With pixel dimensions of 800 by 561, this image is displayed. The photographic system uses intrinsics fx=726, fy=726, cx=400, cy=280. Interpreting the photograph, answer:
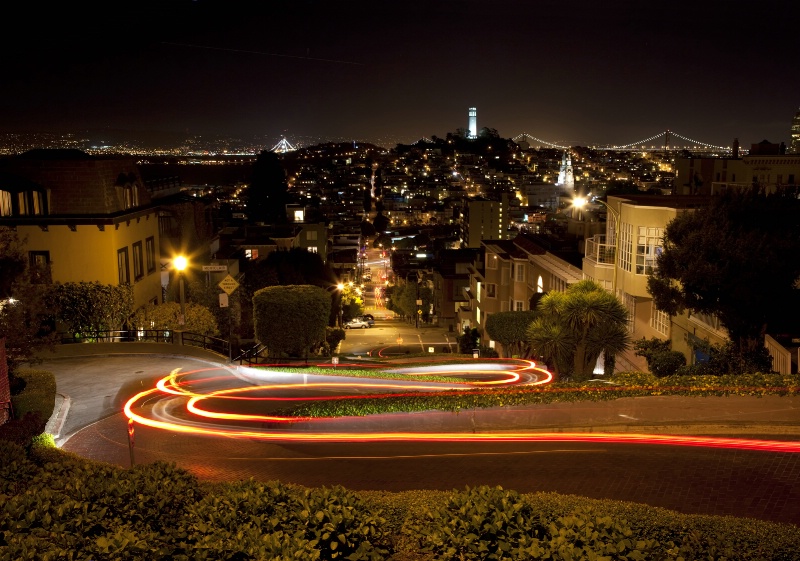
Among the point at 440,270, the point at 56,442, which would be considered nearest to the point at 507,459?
the point at 56,442

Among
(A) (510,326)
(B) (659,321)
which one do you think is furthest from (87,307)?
(B) (659,321)

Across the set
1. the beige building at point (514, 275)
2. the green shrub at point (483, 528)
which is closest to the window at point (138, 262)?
the beige building at point (514, 275)

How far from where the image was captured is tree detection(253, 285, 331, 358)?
26719 mm

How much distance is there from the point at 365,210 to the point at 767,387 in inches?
6679

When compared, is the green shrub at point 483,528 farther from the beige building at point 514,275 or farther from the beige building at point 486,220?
the beige building at point 486,220

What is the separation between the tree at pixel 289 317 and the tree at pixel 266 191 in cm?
6596

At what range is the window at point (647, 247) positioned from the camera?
25.0 m

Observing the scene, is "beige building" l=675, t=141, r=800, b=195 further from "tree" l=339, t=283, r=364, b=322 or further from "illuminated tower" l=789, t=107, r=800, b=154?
"illuminated tower" l=789, t=107, r=800, b=154

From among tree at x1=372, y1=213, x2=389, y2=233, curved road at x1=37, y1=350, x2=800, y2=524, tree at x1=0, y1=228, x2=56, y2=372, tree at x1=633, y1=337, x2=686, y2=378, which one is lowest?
tree at x1=633, y1=337, x2=686, y2=378

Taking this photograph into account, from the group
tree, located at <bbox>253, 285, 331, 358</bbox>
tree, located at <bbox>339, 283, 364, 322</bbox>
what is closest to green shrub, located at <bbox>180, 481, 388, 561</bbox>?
tree, located at <bbox>253, 285, 331, 358</bbox>

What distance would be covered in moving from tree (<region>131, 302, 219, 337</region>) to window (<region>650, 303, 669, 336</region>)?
17.1 meters

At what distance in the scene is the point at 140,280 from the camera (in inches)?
1227

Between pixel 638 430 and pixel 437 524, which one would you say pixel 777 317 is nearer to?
pixel 638 430

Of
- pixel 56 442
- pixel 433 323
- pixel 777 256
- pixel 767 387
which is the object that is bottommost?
pixel 433 323
